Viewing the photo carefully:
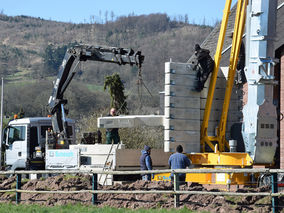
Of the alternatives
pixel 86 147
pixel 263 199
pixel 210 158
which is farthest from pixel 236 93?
pixel 263 199

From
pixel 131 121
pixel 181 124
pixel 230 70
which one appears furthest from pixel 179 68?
pixel 131 121

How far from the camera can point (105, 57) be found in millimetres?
22594

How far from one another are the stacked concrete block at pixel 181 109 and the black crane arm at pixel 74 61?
4569 millimetres

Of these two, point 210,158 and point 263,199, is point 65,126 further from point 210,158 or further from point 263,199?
point 263,199

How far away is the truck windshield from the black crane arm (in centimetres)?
143

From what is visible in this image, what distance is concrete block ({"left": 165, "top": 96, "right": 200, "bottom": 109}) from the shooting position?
54.4 feet

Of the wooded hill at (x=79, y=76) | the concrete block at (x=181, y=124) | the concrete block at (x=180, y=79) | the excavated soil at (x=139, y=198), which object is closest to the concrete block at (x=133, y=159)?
the excavated soil at (x=139, y=198)

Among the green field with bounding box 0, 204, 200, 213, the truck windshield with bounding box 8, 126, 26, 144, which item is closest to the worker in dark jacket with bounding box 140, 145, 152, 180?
the green field with bounding box 0, 204, 200, 213

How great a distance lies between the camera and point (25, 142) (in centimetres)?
2447

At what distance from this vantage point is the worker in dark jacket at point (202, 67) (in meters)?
16.9

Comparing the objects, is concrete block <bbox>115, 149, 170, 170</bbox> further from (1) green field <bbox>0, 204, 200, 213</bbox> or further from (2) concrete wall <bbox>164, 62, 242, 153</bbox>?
(1) green field <bbox>0, 204, 200, 213</bbox>

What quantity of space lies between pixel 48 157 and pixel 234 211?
1034 cm

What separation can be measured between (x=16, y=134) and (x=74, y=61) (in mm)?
3962

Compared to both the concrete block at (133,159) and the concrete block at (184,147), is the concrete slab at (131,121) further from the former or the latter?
the concrete block at (184,147)
